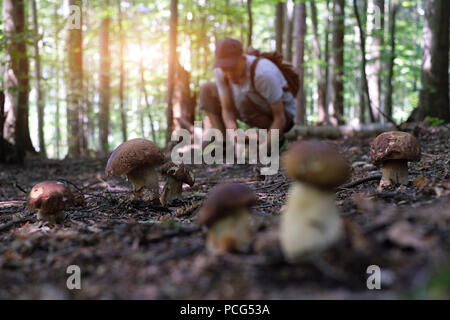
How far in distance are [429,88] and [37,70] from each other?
18929 mm

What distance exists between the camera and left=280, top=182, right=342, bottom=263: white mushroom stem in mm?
1792

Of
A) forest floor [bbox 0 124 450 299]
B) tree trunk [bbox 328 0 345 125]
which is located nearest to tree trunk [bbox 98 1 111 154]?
tree trunk [bbox 328 0 345 125]

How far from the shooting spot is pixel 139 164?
13.4ft

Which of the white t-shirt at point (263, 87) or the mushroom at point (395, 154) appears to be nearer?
the mushroom at point (395, 154)

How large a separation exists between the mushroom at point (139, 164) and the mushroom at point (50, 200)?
0.61 meters

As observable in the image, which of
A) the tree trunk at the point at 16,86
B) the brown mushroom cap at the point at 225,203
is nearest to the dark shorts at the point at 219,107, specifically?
the tree trunk at the point at 16,86

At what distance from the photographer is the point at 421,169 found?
15.5ft

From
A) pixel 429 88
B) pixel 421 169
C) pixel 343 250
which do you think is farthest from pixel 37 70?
pixel 343 250

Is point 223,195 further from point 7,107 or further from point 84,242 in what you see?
point 7,107

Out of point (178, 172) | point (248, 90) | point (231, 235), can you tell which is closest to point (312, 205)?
point (231, 235)

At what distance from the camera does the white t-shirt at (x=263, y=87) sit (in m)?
7.32

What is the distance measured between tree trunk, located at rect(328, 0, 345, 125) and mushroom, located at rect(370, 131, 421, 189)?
33.4 ft

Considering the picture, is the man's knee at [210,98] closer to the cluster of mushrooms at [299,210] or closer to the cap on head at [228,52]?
the cap on head at [228,52]

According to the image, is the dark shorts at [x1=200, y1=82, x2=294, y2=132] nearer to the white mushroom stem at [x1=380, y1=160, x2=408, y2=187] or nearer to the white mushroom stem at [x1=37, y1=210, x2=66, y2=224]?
the white mushroom stem at [x1=380, y1=160, x2=408, y2=187]
